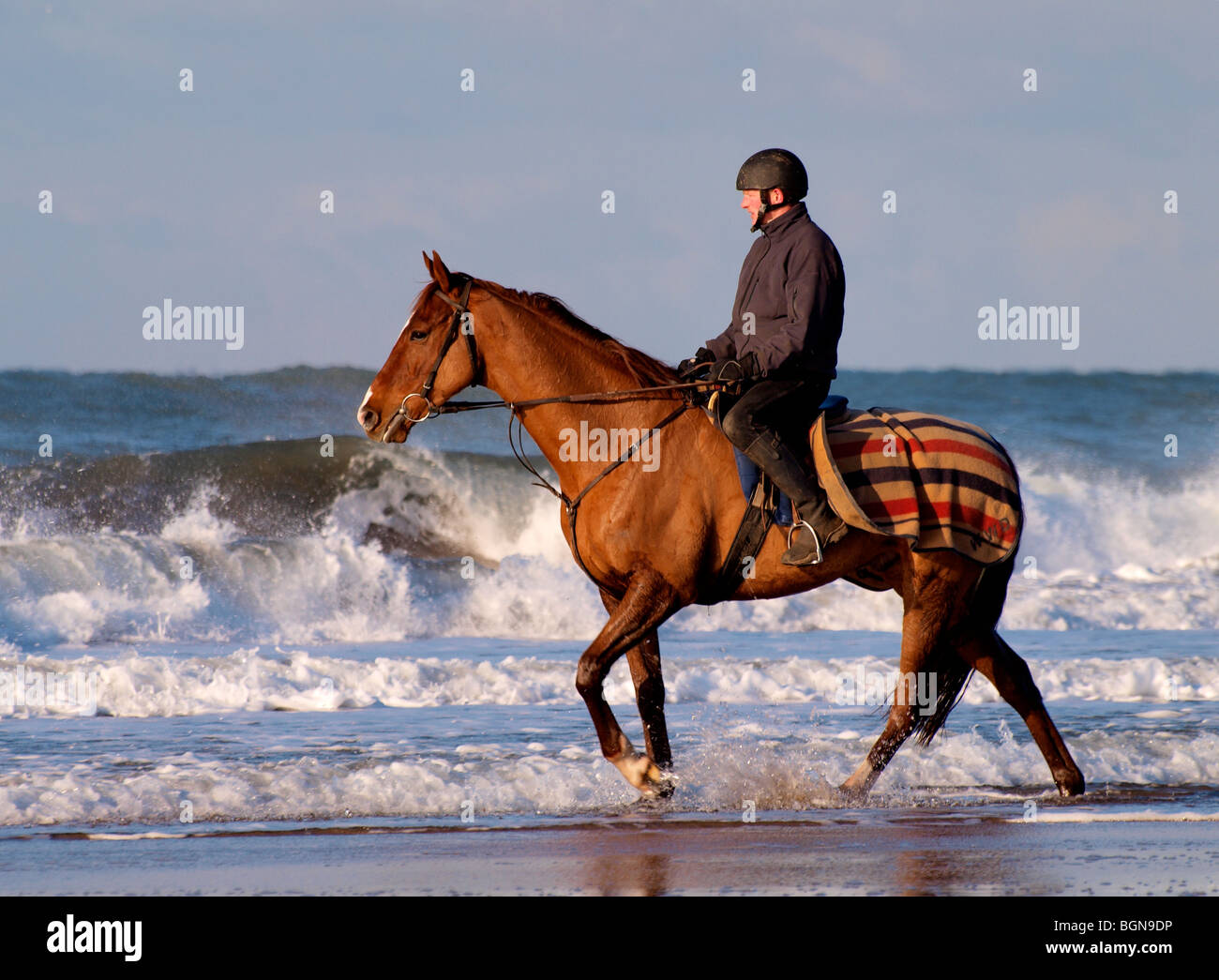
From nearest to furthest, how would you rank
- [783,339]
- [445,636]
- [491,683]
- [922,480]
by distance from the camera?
[783,339] < [922,480] < [491,683] < [445,636]

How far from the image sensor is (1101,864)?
5.35 metres

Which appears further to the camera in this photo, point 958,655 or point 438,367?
point 958,655

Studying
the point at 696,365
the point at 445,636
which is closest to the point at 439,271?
the point at 696,365

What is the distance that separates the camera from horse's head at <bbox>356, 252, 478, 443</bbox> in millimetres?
6258

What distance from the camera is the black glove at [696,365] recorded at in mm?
6348

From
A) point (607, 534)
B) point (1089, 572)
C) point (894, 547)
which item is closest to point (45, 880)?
point (607, 534)

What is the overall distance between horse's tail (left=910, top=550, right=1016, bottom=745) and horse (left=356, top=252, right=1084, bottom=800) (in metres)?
0.05

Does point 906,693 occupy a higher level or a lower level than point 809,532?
lower

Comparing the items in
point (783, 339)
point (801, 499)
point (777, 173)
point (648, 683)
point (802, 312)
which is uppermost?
point (777, 173)

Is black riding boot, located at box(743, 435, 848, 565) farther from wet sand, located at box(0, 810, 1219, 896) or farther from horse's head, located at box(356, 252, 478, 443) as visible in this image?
horse's head, located at box(356, 252, 478, 443)

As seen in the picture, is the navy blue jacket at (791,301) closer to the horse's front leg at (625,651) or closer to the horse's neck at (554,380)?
the horse's neck at (554,380)

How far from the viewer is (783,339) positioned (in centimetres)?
605

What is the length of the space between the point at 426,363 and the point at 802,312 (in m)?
1.70

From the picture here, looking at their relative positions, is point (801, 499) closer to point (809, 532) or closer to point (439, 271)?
point (809, 532)
